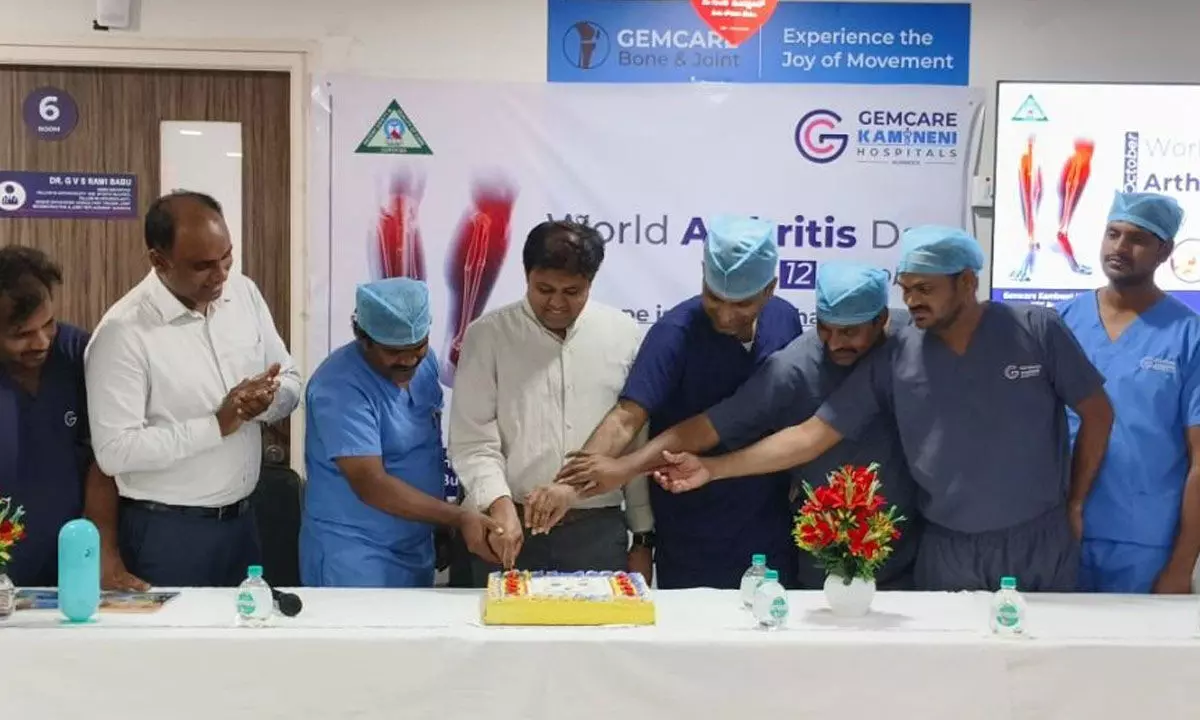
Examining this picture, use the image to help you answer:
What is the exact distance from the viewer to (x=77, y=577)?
7.19ft

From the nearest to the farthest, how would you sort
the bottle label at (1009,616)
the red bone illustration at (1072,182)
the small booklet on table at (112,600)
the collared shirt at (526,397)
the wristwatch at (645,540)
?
the bottle label at (1009,616) → the small booklet on table at (112,600) → the collared shirt at (526,397) → the wristwatch at (645,540) → the red bone illustration at (1072,182)

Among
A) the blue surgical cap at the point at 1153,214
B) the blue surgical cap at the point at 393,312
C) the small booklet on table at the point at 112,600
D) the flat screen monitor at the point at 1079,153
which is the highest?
the flat screen monitor at the point at 1079,153

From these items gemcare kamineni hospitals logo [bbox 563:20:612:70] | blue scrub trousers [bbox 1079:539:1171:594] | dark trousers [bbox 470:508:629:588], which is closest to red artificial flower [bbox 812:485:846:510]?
dark trousers [bbox 470:508:629:588]

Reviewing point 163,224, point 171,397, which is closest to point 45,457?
point 171,397

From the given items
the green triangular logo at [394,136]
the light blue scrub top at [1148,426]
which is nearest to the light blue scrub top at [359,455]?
the green triangular logo at [394,136]

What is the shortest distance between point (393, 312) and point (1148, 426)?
5.98ft

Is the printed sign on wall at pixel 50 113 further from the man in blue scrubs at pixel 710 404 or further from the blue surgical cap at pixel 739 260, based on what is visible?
the blue surgical cap at pixel 739 260

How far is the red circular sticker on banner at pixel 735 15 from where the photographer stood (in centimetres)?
365

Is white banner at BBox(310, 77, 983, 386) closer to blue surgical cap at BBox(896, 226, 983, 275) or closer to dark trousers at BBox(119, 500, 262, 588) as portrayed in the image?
dark trousers at BBox(119, 500, 262, 588)

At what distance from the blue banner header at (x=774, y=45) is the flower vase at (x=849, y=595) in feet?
6.57

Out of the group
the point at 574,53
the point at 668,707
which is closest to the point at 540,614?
the point at 668,707

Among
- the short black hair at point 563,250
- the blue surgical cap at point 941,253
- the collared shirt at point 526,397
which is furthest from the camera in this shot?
the collared shirt at point 526,397

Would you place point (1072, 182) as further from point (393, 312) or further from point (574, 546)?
point (393, 312)

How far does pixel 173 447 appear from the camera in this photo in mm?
2541
